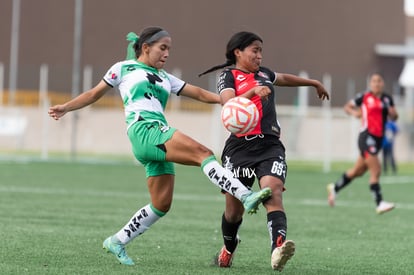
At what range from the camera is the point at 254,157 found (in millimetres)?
8828

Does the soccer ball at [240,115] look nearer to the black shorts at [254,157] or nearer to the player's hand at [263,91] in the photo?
the player's hand at [263,91]

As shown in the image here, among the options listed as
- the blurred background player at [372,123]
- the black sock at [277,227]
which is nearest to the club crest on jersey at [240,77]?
the black sock at [277,227]

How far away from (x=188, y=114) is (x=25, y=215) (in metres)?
29.1

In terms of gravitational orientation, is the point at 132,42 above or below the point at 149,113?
above

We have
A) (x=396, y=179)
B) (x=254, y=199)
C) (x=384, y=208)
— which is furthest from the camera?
(x=396, y=179)

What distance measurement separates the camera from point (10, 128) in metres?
41.9

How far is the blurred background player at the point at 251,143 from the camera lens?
8.66m

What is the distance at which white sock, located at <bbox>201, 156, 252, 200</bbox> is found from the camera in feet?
26.7

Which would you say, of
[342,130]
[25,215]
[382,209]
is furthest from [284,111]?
[25,215]

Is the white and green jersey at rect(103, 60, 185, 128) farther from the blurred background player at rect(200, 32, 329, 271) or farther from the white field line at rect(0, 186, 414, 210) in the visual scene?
the white field line at rect(0, 186, 414, 210)

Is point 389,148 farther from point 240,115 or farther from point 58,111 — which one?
point 240,115

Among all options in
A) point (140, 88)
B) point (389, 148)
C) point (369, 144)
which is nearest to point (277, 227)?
point (140, 88)

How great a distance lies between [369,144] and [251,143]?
8252mm

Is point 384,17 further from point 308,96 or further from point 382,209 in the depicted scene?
point 382,209
